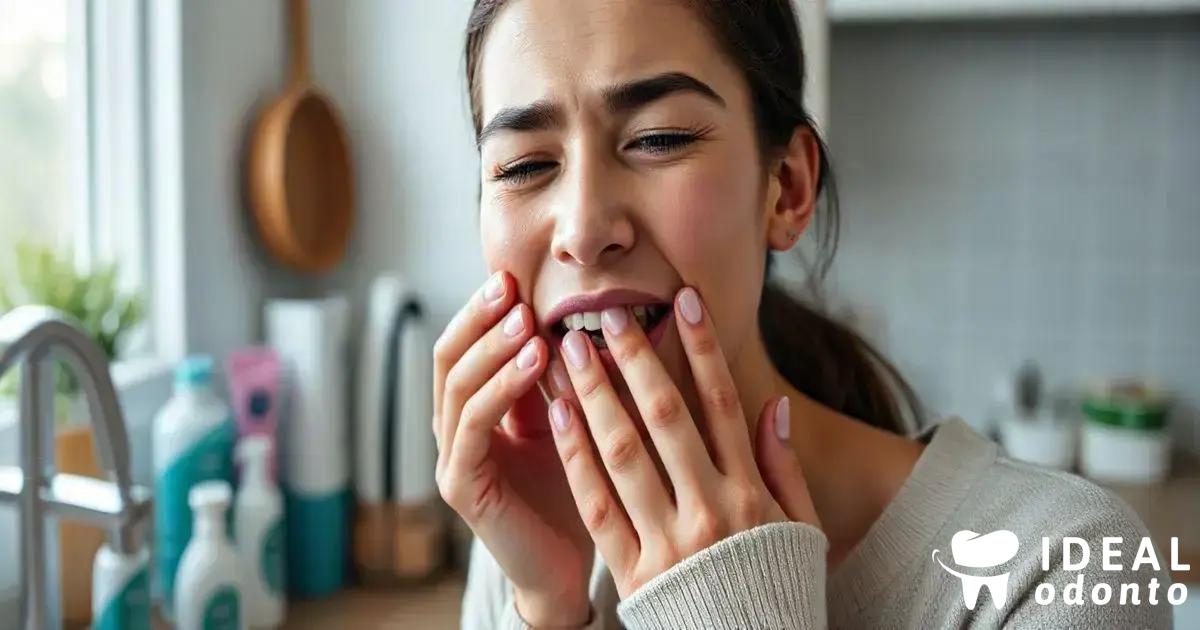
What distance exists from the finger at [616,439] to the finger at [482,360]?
0.15 feet

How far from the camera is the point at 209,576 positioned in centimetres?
124

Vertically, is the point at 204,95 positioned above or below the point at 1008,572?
above

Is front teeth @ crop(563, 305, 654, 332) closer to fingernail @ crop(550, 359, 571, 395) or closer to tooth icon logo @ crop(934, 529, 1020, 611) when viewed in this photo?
fingernail @ crop(550, 359, 571, 395)

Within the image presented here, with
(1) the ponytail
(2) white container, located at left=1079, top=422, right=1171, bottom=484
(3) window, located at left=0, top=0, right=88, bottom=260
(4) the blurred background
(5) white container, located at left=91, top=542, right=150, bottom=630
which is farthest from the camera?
(2) white container, located at left=1079, top=422, right=1171, bottom=484

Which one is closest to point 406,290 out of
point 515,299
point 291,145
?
point 291,145

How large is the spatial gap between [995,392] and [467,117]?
1130mm

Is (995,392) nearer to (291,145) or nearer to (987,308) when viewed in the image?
(987,308)

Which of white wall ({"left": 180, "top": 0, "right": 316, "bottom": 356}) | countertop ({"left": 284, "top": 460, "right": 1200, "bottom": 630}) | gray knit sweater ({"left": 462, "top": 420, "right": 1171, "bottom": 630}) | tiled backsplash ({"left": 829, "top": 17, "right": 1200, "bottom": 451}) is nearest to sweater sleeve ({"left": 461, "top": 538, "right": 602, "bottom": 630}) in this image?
gray knit sweater ({"left": 462, "top": 420, "right": 1171, "bottom": 630})

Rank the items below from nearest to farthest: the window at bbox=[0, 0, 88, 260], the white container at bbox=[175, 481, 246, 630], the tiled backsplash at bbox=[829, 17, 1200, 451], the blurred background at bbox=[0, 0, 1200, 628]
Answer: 1. the white container at bbox=[175, 481, 246, 630]
2. the window at bbox=[0, 0, 88, 260]
3. the blurred background at bbox=[0, 0, 1200, 628]
4. the tiled backsplash at bbox=[829, 17, 1200, 451]

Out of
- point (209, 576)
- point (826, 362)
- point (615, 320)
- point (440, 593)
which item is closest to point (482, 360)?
point (615, 320)

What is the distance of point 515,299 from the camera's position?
852 mm

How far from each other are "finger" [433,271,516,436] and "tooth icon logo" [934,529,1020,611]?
0.44 metres

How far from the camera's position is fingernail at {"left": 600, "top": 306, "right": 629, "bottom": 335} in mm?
800

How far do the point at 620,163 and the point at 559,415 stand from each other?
0.71ft
